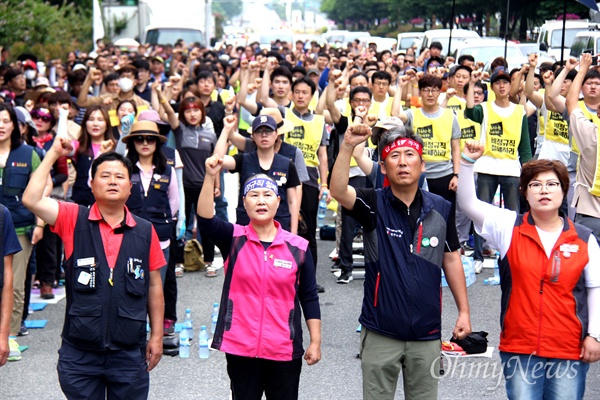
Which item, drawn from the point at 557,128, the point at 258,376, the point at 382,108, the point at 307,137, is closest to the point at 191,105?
the point at 307,137

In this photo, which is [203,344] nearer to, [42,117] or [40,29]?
[42,117]

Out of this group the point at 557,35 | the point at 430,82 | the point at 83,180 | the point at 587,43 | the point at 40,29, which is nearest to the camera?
the point at 83,180

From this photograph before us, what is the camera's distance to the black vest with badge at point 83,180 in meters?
9.70

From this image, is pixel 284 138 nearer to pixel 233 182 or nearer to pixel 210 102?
pixel 210 102

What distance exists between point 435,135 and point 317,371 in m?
3.45

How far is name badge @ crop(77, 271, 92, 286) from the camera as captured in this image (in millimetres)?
5418

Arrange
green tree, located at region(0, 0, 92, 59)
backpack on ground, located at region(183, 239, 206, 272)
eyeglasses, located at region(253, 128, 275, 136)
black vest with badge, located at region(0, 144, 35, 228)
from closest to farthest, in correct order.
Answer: black vest with badge, located at region(0, 144, 35, 228) → eyeglasses, located at region(253, 128, 275, 136) → backpack on ground, located at region(183, 239, 206, 272) → green tree, located at region(0, 0, 92, 59)

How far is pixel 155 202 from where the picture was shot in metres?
8.16

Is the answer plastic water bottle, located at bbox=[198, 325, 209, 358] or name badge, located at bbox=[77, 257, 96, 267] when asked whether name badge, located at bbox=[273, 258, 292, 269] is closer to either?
name badge, located at bbox=[77, 257, 96, 267]

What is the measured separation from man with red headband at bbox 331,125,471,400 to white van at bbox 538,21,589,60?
71.9 ft

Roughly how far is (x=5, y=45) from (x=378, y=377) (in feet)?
70.6

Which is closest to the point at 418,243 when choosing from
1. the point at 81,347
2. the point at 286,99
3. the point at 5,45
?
the point at 81,347

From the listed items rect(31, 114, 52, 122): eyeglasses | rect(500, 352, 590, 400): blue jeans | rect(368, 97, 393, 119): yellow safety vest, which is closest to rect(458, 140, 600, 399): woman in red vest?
rect(500, 352, 590, 400): blue jeans

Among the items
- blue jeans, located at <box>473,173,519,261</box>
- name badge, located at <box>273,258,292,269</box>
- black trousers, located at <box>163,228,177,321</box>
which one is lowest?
black trousers, located at <box>163,228,177,321</box>
